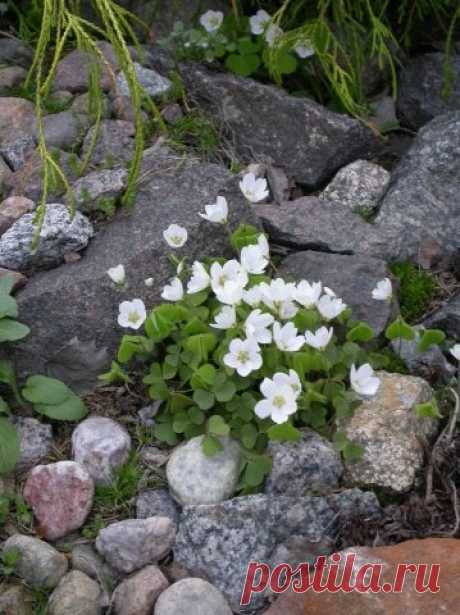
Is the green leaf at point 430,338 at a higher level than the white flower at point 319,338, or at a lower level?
lower

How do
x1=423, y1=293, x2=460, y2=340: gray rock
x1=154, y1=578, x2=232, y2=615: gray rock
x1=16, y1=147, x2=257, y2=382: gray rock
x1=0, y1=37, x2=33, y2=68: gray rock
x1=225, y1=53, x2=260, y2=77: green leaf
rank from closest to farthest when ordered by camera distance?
x1=154, y1=578, x2=232, y2=615: gray rock < x1=16, y1=147, x2=257, y2=382: gray rock < x1=423, y1=293, x2=460, y2=340: gray rock < x1=225, y1=53, x2=260, y2=77: green leaf < x1=0, y1=37, x2=33, y2=68: gray rock

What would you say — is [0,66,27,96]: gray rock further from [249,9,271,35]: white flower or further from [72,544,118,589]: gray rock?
[72,544,118,589]: gray rock

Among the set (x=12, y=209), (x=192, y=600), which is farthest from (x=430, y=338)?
(x=12, y=209)

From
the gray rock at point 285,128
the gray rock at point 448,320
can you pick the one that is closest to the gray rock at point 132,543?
the gray rock at point 448,320

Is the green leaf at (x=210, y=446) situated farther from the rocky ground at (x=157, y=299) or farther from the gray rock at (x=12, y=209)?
the gray rock at (x=12, y=209)

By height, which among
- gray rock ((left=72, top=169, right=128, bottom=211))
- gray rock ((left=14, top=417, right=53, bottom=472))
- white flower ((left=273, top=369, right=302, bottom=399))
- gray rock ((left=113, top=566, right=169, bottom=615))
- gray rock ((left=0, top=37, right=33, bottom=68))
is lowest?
gray rock ((left=113, top=566, right=169, bottom=615))

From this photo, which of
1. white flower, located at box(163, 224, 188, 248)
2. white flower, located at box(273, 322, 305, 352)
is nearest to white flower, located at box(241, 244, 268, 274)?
white flower, located at box(163, 224, 188, 248)

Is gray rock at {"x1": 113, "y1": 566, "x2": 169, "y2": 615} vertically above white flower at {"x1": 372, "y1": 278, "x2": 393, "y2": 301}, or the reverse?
white flower at {"x1": 372, "y1": 278, "x2": 393, "y2": 301}
